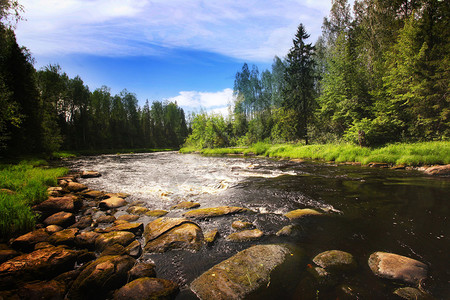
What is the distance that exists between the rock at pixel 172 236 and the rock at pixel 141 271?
60 centimetres

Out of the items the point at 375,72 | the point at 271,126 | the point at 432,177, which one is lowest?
the point at 432,177

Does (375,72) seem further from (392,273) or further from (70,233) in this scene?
(70,233)

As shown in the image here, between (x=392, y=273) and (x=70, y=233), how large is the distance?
585 centimetres

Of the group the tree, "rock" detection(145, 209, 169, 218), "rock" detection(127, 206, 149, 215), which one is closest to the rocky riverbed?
"rock" detection(145, 209, 169, 218)

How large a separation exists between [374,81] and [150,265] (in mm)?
24883

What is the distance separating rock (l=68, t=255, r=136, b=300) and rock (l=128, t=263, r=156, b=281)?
0.09 meters

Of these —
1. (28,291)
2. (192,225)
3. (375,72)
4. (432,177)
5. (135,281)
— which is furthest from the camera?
(375,72)

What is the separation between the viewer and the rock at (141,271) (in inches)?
110

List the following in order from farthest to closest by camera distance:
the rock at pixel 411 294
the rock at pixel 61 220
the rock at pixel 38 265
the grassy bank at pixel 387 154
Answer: the grassy bank at pixel 387 154 < the rock at pixel 61 220 < the rock at pixel 38 265 < the rock at pixel 411 294

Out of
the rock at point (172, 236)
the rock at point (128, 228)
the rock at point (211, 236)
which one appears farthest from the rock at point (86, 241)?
the rock at point (211, 236)

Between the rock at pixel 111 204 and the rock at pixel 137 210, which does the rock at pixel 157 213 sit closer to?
the rock at pixel 137 210

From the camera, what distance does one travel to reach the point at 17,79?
2172 centimetres

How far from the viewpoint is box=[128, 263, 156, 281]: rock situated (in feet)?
9.18

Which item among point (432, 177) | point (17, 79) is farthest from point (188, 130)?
point (432, 177)
